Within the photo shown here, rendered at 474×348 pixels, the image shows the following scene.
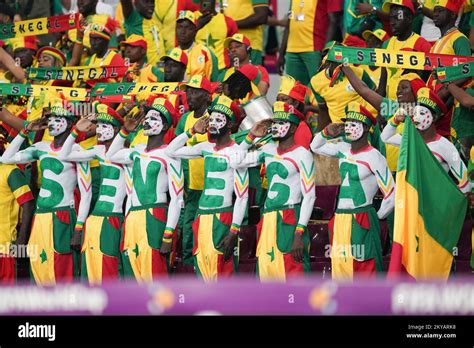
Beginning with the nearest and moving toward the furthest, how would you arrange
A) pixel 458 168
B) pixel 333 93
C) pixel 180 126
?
1. pixel 458 168
2. pixel 180 126
3. pixel 333 93

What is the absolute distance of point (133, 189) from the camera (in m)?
15.0

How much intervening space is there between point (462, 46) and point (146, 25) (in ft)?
14.4

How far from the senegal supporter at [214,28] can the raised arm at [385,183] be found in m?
3.41

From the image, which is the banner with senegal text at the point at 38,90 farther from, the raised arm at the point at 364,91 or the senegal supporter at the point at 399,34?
the senegal supporter at the point at 399,34

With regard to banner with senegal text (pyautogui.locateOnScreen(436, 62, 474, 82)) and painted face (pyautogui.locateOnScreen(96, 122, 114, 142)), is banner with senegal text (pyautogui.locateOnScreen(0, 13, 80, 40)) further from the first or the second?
banner with senegal text (pyautogui.locateOnScreen(436, 62, 474, 82))

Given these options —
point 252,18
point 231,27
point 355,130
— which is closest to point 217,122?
point 355,130

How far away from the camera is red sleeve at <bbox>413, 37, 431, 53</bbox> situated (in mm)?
15258

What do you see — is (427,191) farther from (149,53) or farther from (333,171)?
(149,53)

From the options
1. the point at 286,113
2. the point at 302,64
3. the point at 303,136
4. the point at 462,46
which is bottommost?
the point at 303,136

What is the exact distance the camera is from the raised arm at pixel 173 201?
1473cm

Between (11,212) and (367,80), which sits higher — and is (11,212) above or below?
below

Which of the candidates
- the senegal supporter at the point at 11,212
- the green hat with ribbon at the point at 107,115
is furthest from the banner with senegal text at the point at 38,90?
the senegal supporter at the point at 11,212

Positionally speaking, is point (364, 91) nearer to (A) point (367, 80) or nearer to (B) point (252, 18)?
(A) point (367, 80)

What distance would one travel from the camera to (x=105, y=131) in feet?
50.8
